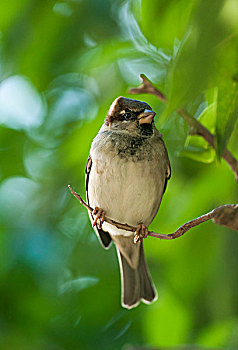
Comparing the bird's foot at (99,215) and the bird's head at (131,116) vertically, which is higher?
the bird's head at (131,116)

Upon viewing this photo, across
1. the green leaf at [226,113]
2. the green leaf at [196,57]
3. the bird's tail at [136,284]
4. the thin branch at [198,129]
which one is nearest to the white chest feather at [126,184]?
the thin branch at [198,129]

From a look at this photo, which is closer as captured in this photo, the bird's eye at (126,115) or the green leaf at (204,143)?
the green leaf at (204,143)

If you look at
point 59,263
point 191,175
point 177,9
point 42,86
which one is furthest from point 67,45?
point 59,263

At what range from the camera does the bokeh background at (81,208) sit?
193 cm

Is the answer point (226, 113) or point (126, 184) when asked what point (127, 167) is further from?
point (226, 113)

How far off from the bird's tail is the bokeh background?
8.1 inches

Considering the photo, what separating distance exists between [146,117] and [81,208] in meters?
1.24

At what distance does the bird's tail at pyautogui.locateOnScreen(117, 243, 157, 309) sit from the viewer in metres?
2.23

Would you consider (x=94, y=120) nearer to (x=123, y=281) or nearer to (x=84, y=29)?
(x=84, y=29)

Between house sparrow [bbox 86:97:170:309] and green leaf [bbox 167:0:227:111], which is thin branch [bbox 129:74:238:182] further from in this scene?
green leaf [bbox 167:0:227:111]

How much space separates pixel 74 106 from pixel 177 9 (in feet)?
5.04

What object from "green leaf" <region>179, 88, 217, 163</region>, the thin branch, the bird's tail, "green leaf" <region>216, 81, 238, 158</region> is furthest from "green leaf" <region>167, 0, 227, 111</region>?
the bird's tail

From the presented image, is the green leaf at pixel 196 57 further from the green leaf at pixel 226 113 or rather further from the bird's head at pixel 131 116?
the bird's head at pixel 131 116

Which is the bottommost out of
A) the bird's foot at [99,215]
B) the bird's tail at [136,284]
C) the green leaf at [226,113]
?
the bird's tail at [136,284]
